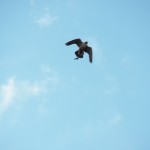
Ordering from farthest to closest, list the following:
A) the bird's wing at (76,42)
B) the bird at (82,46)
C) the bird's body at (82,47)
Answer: the bird's wing at (76,42), the bird at (82,46), the bird's body at (82,47)

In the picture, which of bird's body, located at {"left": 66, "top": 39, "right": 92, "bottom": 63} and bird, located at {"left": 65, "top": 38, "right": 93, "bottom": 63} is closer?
bird's body, located at {"left": 66, "top": 39, "right": 92, "bottom": 63}

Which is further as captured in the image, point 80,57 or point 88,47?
point 88,47

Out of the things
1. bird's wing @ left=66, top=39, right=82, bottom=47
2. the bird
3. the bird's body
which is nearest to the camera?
the bird's body

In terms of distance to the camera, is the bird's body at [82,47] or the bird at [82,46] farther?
the bird at [82,46]

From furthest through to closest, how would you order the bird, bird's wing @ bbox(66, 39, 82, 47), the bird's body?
→ bird's wing @ bbox(66, 39, 82, 47), the bird, the bird's body

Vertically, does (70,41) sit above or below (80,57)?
above

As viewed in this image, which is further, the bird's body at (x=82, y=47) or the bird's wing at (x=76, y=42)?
the bird's wing at (x=76, y=42)

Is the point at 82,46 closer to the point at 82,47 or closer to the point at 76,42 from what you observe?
the point at 82,47

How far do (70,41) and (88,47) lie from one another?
180cm

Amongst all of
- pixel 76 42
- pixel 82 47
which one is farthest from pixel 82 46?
pixel 76 42

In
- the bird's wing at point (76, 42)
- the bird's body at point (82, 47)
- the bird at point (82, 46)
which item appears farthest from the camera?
the bird's wing at point (76, 42)

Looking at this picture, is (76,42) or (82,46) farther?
(76,42)

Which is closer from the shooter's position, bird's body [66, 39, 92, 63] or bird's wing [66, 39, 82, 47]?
bird's body [66, 39, 92, 63]

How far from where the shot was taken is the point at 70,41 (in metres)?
21.1
